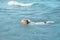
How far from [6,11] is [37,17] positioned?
Answer: 279cm

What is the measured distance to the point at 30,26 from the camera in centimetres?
1106

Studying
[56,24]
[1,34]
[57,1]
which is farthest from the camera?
[57,1]

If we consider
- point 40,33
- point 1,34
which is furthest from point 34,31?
point 1,34

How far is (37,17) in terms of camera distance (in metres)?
13.0

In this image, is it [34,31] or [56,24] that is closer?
[34,31]

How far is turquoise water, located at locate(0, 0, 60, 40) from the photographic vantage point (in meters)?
9.68

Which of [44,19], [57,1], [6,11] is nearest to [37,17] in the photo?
[44,19]

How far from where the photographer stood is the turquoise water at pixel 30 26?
31.8ft

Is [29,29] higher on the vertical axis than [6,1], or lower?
lower

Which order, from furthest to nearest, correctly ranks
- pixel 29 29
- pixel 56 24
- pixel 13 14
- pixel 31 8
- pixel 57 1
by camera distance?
pixel 57 1 < pixel 31 8 < pixel 13 14 < pixel 56 24 < pixel 29 29

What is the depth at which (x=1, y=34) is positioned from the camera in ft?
32.6

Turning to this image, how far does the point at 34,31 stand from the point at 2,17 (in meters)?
3.50

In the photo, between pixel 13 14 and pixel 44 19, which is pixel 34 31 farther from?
pixel 13 14

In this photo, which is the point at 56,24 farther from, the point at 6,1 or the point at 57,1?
the point at 6,1
